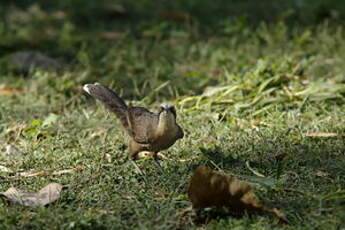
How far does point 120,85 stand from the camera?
5.62 m

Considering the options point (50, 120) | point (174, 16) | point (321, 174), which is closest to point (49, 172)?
point (50, 120)

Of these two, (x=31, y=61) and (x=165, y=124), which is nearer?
(x=165, y=124)

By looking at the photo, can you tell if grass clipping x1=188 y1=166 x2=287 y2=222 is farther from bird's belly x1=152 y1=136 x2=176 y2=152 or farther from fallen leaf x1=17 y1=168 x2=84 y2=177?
fallen leaf x1=17 y1=168 x2=84 y2=177

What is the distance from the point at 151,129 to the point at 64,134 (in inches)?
45.1

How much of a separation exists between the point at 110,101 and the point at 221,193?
117 cm

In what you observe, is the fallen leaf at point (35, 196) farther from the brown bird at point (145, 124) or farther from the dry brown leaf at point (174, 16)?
the dry brown leaf at point (174, 16)

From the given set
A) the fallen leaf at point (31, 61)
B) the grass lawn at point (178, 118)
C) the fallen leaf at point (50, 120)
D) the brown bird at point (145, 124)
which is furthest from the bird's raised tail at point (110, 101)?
the fallen leaf at point (31, 61)

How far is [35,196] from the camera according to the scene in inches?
127

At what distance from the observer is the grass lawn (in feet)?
10.1

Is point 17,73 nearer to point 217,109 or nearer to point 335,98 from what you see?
point 217,109

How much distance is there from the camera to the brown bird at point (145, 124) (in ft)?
11.5

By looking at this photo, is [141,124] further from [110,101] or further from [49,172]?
[49,172]

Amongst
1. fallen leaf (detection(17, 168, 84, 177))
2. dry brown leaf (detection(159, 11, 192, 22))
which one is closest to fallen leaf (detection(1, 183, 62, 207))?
fallen leaf (detection(17, 168, 84, 177))

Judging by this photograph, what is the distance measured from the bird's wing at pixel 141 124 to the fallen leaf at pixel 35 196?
0.54 metres
